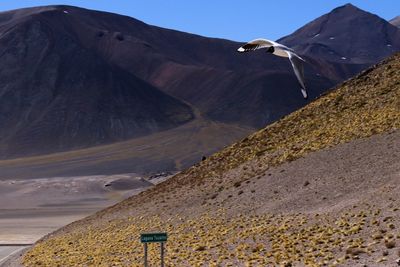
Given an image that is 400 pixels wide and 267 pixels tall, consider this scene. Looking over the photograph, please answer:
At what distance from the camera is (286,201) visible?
27547 millimetres

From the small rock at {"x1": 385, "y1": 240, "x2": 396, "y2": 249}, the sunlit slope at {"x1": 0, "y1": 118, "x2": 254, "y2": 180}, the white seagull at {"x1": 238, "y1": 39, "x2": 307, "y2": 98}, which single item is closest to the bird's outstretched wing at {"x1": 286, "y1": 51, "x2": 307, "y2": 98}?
the white seagull at {"x1": 238, "y1": 39, "x2": 307, "y2": 98}

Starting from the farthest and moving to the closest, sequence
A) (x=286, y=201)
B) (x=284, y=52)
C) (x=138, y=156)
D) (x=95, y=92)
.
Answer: (x=95, y=92)
(x=138, y=156)
(x=286, y=201)
(x=284, y=52)

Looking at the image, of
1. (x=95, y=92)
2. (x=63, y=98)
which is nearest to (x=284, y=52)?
(x=63, y=98)

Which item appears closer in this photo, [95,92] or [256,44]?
[256,44]

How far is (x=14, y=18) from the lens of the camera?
192875 millimetres

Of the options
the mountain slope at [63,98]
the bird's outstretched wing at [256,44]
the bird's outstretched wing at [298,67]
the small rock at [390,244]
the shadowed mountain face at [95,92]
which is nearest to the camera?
the bird's outstretched wing at [298,67]

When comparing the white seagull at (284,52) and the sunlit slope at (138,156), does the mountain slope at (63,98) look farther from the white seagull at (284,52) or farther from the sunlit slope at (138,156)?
the white seagull at (284,52)

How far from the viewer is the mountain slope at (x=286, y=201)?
20000 mm

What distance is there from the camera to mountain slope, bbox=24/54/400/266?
65.6 ft

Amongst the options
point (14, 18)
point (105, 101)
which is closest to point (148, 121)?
point (105, 101)

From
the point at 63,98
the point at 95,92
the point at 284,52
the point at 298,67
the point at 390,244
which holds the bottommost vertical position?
the point at 390,244

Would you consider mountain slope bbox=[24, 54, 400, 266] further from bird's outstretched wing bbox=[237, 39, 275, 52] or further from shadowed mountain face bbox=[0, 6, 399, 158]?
shadowed mountain face bbox=[0, 6, 399, 158]

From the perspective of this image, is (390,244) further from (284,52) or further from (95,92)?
(95,92)

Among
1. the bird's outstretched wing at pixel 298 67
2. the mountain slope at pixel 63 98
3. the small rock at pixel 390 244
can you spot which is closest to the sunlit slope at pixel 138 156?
the mountain slope at pixel 63 98
